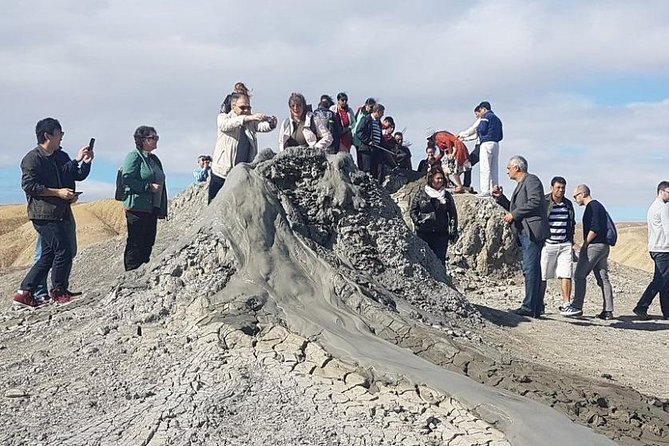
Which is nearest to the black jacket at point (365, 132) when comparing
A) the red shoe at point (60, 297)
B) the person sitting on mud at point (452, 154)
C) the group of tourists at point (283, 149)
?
the group of tourists at point (283, 149)

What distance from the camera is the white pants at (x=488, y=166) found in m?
12.3

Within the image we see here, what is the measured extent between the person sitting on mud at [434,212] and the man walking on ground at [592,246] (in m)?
1.85

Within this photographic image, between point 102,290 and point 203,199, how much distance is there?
6.34m

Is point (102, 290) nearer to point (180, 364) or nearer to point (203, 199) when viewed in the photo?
point (180, 364)

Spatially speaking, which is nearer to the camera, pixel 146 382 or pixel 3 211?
pixel 146 382

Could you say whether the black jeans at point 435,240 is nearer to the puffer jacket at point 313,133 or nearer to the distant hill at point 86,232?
the puffer jacket at point 313,133

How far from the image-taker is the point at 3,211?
33844mm

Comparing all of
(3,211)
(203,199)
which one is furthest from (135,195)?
(3,211)

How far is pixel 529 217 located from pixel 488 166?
423 cm

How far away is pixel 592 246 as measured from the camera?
963cm

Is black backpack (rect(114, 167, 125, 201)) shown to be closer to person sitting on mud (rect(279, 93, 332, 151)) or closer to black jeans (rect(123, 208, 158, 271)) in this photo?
black jeans (rect(123, 208, 158, 271))

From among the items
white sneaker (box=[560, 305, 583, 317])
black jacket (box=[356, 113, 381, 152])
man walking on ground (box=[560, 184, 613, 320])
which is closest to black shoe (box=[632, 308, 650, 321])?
man walking on ground (box=[560, 184, 613, 320])

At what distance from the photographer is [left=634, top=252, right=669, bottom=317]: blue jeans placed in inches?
394

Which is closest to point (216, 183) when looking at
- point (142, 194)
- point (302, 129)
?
point (142, 194)
